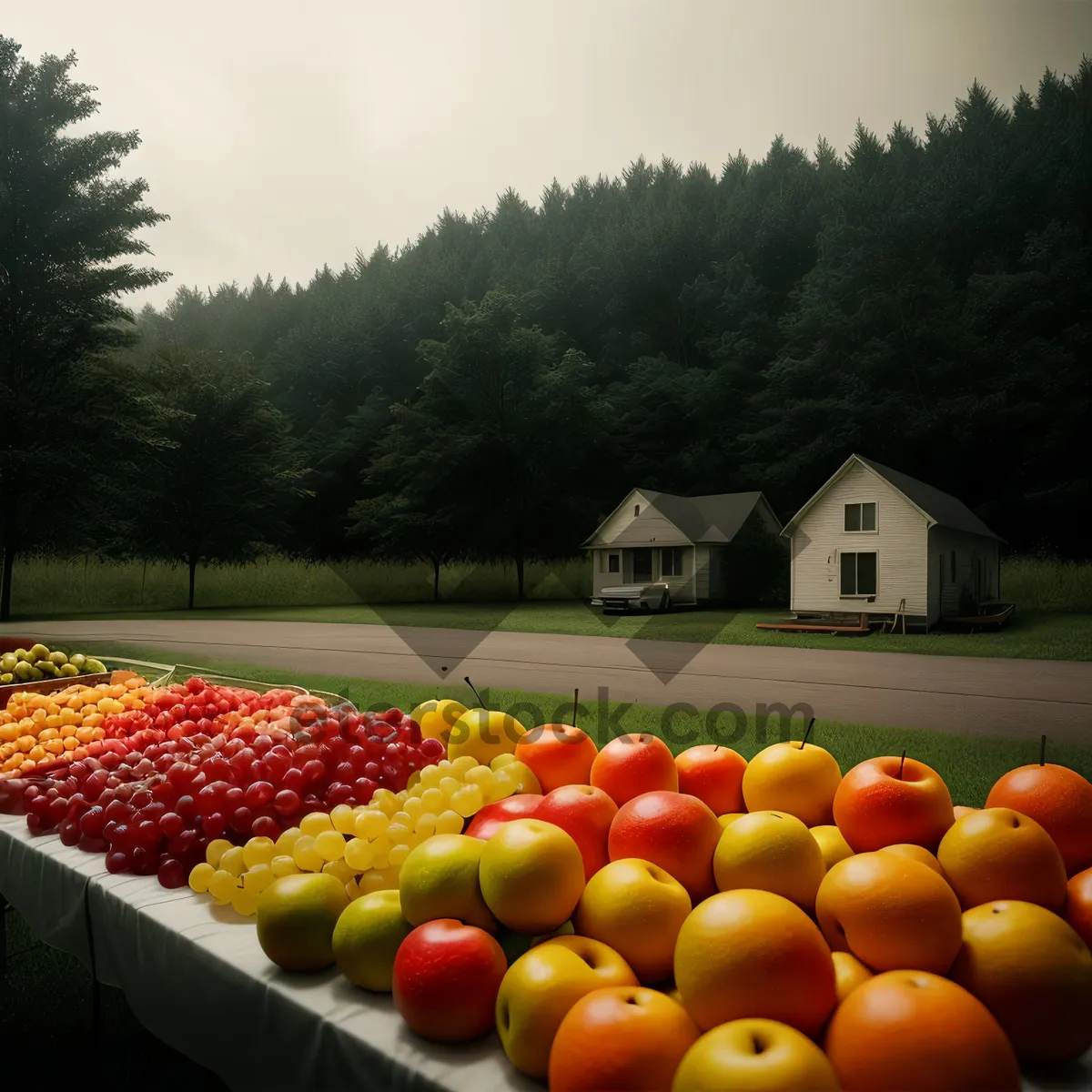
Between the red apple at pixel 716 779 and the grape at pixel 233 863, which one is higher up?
the red apple at pixel 716 779

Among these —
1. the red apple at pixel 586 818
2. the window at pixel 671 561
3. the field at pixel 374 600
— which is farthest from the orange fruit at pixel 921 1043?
the window at pixel 671 561

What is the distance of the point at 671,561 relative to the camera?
6602mm

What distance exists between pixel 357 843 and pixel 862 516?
546cm

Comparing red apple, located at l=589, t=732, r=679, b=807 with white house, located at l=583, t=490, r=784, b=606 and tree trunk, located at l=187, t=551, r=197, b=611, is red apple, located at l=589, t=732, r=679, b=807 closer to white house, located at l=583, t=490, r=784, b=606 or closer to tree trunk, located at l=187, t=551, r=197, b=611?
white house, located at l=583, t=490, r=784, b=606

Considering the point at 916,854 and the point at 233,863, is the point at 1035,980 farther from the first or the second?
the point at 233,863

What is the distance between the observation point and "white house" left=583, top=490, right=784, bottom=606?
6.12 m

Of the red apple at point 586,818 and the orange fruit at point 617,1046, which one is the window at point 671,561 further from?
the orange fruit at point 617,1046

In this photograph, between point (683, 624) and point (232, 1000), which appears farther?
point (683, 624)

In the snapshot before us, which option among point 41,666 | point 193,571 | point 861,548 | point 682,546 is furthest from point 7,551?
point 861,548

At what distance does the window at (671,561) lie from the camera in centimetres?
648

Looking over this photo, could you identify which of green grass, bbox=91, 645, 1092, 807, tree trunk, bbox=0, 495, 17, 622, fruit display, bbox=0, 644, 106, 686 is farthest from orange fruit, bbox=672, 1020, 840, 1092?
tree trunk, bbox=0, 495, 17, 622

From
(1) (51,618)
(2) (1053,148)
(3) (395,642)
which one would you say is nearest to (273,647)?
(3) (395,642)

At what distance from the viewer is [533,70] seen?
14.0 ft

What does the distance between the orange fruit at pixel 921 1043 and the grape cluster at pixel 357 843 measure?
0.45 meters
